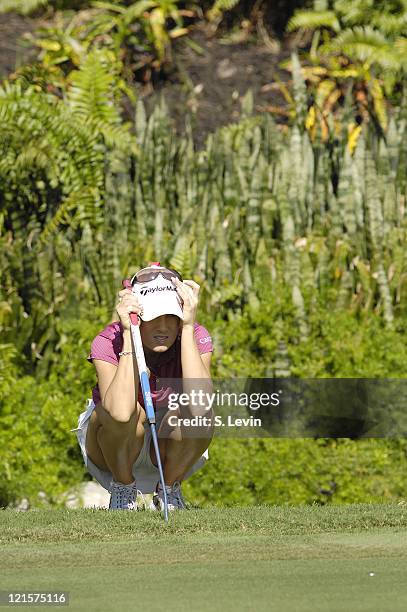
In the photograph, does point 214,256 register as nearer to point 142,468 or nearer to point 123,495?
point 142,468

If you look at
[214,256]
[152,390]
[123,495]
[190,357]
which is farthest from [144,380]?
[214,256]

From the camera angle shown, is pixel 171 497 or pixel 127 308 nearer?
pixel 127 308

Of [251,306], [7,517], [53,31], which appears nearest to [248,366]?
[251,306]

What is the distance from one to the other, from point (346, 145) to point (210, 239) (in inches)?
48.2

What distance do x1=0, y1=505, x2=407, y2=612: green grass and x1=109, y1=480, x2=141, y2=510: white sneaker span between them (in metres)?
0.38

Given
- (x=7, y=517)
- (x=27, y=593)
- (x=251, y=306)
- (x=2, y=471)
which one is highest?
(x=27, y=593)

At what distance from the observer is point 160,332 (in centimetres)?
560

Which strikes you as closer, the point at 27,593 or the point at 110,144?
the point at 27,593

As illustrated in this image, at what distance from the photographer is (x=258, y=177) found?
349 inches

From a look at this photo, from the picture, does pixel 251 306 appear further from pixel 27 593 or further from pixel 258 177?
pixel 27 593

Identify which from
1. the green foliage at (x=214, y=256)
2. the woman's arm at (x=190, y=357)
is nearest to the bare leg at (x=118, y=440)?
the woman's arm at (x=190, y=357)

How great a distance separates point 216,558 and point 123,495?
1533 millimetres

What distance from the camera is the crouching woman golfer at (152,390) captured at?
215 inches

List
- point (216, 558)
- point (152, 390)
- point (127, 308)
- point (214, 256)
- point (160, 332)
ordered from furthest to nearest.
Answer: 1. point (214, 256)
2. point (152, 390)
3. point (160, 332)
4. point (127, 308)
5. point (216, 558)
